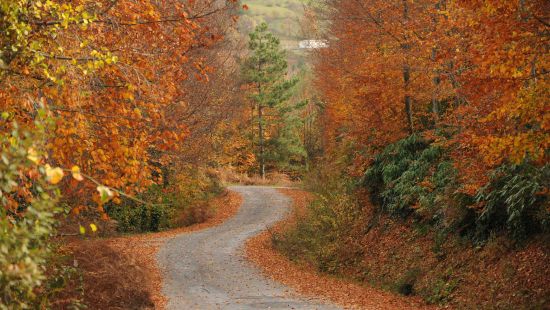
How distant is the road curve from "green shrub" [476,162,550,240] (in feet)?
14.0

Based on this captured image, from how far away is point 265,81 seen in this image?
52.7m

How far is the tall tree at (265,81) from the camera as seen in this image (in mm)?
51875

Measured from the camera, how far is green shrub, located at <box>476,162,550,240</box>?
40.2ft

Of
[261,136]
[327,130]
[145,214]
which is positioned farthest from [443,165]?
[261,136]

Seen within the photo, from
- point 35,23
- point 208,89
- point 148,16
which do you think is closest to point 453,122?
point 148,16

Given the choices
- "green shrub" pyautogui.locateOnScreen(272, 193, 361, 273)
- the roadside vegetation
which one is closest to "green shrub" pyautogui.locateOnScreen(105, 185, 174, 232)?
"green shrub" pyautogui.locateOnScreen(272, 193, 361, 273)

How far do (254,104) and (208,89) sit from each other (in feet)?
93.9

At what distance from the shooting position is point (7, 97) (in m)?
7.64

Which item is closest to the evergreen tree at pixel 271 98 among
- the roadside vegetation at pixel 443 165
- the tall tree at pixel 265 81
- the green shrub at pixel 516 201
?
the tall tree at pixel 265 81

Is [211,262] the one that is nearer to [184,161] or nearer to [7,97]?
[184,161]

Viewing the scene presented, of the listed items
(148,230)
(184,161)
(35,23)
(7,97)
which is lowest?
(148,230)

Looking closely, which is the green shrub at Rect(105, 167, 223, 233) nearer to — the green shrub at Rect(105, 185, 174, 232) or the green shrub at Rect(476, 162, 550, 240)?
the green shrub at Rect(105, 185, 174, 232)

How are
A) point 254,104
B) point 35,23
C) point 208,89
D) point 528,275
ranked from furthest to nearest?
point 254,104
point 208,89
point 528,275
point 35,23

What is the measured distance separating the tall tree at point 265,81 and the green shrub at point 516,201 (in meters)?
38.6
